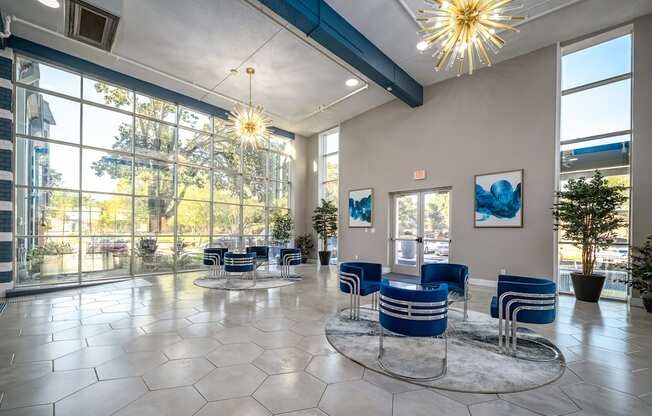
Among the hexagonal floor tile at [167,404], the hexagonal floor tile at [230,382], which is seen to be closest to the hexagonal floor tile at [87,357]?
the hexagonal floor tile at [167,404]

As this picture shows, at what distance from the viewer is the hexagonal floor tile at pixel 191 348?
313 cm

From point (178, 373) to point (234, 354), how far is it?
565 mm

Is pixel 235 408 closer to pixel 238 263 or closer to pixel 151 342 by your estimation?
pixel 151 342

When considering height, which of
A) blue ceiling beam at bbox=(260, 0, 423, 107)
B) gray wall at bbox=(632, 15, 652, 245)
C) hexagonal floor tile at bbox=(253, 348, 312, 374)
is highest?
blue ceiling beam at bbox=(260, 0, 423, 107)


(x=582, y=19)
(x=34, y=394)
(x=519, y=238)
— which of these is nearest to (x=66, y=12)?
(x=34, y=394)

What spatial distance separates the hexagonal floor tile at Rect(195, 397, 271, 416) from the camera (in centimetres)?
218

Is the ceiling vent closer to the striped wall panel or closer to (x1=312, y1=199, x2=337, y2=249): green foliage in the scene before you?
the striped wall panel

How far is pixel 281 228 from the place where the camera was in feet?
34.6

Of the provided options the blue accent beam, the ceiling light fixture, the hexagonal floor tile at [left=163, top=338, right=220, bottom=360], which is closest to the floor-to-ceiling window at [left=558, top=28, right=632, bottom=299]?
the hexagonal floor tile at [left=163, top=338, right=220, bottom=360]

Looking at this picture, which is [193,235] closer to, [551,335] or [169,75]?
[169,75]

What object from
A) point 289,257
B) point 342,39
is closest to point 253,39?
point 342,39

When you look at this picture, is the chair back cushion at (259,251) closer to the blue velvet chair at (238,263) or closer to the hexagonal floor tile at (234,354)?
the blue velvet chair at (238,263)

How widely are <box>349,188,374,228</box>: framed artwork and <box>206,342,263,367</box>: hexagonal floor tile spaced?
649 cm

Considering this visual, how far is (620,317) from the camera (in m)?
4.53
